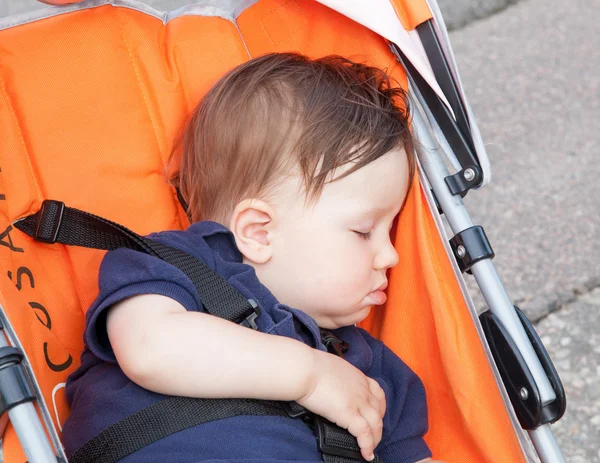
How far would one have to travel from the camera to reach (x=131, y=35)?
1.69m

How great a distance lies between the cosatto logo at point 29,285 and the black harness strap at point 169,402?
0.12ft

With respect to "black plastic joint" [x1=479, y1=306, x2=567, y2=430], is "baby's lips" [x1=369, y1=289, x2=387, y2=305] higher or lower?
higher

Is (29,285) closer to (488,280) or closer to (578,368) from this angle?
(488,280)

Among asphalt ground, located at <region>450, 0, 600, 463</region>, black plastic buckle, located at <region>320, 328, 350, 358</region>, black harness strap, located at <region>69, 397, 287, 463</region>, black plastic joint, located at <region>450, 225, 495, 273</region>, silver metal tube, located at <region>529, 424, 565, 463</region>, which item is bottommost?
asphalt ground, located at <region>450, 0, 600, 463</region>

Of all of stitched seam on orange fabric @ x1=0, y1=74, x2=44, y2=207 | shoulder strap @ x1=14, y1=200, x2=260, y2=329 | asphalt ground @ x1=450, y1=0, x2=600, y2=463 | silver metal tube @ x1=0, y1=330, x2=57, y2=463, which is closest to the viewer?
silver metal tube @ x1=0, y1=330, x2=57, y2=463

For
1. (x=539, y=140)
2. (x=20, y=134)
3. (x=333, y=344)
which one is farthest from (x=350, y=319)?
(x=539, y=140)

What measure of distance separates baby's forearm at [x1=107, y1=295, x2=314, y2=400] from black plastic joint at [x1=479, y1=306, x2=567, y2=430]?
0.39m

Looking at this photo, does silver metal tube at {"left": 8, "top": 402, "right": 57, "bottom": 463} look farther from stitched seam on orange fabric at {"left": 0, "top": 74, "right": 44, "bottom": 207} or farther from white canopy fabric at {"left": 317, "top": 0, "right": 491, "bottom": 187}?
white canopy fabric at {"left": 317, "top": 0, "right": 491, "bottom": 187}

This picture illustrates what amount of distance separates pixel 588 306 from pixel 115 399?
5.08 feet

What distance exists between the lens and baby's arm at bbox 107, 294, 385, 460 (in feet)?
3.92

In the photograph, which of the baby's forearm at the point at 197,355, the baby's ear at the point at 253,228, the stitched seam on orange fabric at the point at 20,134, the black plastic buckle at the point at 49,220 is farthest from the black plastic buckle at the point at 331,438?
the stitched seam on orange fabric at the point at 20,134

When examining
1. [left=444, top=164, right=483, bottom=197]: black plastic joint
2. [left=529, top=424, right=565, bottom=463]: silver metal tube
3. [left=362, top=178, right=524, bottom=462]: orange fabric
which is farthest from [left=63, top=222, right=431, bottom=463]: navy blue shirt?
[left=444, top=164, right=483, bottom=197]: black plastic joint

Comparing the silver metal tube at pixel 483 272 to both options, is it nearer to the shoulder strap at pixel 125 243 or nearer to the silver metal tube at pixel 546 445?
the silver metal tube at pixel 546 445

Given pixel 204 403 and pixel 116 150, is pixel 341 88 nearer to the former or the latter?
pixel 116 150
